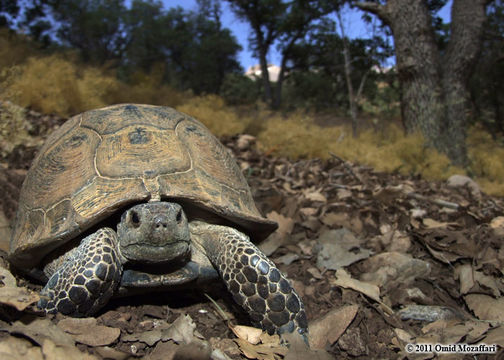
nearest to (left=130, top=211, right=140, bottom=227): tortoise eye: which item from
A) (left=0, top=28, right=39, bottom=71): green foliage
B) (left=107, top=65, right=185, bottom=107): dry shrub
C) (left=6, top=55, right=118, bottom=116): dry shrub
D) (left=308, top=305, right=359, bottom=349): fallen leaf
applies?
(left=308, top=305, right=359, bottom=349): fallen leaf

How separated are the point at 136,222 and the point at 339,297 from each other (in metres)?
1.32

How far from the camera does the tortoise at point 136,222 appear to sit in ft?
5.97

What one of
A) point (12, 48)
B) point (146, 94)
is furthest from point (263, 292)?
point (12, 48)

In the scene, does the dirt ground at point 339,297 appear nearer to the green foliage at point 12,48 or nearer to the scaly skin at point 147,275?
the scaly skin at point 147,275

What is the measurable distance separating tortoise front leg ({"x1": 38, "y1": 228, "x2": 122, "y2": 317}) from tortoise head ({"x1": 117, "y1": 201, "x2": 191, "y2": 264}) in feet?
0.33

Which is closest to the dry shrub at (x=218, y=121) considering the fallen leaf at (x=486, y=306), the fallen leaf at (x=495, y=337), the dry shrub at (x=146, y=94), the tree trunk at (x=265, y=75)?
the dry shrub at (x=146, y=94)

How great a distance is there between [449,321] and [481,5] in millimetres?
6815

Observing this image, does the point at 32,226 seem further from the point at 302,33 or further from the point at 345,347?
the point at 302,33

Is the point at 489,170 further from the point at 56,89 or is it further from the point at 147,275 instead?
the point at 56,89

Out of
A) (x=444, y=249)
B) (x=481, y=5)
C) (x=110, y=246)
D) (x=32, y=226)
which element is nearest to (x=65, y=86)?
(x=32, y=226)

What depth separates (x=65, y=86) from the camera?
23.2 ft

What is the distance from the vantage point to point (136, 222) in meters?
1.88

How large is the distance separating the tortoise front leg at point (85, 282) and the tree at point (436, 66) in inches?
249

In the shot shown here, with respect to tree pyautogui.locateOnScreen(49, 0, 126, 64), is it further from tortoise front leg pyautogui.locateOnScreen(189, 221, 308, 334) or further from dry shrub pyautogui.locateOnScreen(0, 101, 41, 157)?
tortoise front leg pyautogui.locateOnScreen(189, 221, 308, 334)
